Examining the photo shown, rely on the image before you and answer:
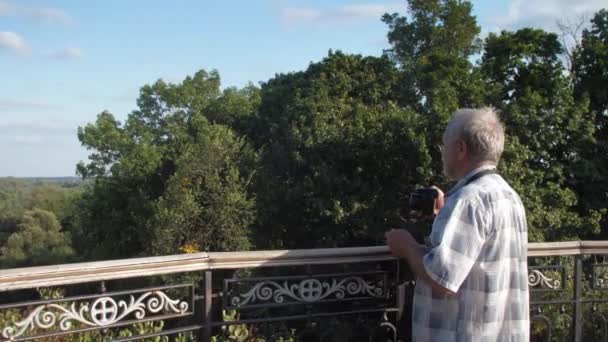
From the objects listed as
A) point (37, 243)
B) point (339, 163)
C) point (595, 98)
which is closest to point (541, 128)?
point (595, 98)

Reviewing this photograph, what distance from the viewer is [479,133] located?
2.34 meters

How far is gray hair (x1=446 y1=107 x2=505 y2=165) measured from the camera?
2.34 m

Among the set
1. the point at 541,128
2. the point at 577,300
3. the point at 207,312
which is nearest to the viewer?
the point at 207,312

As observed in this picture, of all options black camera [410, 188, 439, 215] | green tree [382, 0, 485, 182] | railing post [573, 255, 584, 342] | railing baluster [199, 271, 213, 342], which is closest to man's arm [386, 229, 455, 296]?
black camera [410, 188, 439, 215]

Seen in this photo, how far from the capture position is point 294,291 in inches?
128

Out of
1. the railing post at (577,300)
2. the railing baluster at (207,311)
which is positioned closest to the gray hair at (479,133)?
the railing baluster at (207,311)

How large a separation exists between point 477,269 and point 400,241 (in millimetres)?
304

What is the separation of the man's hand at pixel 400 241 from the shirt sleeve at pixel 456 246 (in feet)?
0.55

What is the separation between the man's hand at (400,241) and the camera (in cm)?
246

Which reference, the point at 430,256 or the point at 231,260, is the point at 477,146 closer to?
the point at 430,256

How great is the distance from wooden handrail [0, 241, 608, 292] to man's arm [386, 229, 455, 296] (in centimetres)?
69

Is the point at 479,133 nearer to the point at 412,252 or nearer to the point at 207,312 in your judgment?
the point at 412,252

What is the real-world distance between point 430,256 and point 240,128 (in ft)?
85.0

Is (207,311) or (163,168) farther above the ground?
(163,168)
